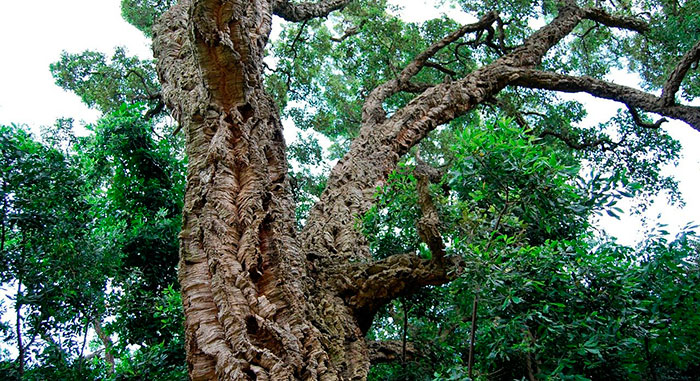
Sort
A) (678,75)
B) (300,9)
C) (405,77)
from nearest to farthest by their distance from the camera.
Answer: (678,75)
(300,9)
(405,77)

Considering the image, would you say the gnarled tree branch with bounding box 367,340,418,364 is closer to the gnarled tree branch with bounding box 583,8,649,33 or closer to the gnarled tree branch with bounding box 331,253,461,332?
the gnarled tree branch with bounding box 331,253,461,332

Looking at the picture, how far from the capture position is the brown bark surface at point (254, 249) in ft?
7.22

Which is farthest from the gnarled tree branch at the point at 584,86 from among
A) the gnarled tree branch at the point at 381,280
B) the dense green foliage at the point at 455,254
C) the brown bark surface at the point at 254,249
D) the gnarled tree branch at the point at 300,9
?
the gnarled tree branch at the point at 381,280

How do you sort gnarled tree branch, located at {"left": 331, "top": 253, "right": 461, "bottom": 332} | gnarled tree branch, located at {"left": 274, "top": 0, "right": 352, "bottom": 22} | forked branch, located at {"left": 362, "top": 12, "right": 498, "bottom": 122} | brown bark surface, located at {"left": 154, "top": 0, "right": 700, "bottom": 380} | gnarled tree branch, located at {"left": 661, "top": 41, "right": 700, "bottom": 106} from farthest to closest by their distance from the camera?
gnarled tree branch, located at {"left": 274, "top": 0, "right": 352, "bottom": 22}, forked branch, located at {"left": 362, "top": 12, "right": 498, "bottom": 122}, gnarled tree branch, located at {"left": 661, "top": 41, "right": 700, "bottom": 106}, gnarled tree branch, located at {"left": 331, "top": 253, "right": 461, "bottom": 332}, brown bark surface, located at {"left": 154, "top": 0, "right": 700, "bottom": 380}

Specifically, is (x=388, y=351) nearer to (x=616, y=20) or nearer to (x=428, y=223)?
(x=428, y=223)

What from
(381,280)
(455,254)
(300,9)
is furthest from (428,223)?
(300,9)

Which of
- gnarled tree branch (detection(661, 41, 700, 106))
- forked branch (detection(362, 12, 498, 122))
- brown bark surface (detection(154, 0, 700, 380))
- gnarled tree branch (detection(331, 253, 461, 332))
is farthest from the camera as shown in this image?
forked branch (detection(362, 12, 498, 122))

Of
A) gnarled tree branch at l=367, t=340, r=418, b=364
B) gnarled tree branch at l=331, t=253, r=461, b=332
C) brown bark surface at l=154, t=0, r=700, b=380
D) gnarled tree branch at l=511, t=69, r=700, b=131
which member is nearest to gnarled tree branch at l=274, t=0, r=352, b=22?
brown bark surface at l=154, t=0, r=700, b=380

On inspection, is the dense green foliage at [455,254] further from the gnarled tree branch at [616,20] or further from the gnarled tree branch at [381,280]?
the gnarled tree branch at [616,20]

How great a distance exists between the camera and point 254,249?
94.5 inches

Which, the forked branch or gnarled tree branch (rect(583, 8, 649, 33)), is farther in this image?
gnarled tree branch (rect(583, 8, 649, 33))

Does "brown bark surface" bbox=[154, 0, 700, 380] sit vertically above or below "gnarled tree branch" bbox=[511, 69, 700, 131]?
below

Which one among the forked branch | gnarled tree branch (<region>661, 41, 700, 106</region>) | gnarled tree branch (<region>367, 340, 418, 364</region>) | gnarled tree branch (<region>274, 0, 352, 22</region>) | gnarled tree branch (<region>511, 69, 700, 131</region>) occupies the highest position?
gnarled tree branch (<region>274, 0, 352, 22</region>)

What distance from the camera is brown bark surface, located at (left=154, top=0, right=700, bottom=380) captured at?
7.22 feet
